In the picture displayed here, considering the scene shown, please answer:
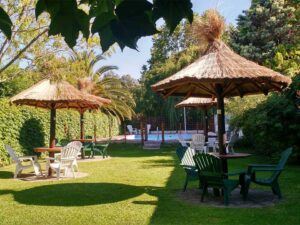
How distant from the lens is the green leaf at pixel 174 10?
3.50 feet

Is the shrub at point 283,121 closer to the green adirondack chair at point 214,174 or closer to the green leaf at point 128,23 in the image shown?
the green adirondack chair at point 214,174

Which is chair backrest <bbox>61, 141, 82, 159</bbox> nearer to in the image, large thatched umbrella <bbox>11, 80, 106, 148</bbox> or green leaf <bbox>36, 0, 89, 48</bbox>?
large thatched umbrella <bbox>11, 80, 106, 148</bbox>

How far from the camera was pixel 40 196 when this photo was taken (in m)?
8.47

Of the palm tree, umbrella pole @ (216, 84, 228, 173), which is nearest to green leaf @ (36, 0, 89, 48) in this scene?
umbrella pole @ (216, 84, 228, 173)

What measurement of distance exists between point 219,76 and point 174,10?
Result: 6.50m

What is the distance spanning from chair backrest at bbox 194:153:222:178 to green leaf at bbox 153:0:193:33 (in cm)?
604

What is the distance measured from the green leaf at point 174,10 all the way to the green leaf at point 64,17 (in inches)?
9.3

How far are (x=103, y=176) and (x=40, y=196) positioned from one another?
3.26m

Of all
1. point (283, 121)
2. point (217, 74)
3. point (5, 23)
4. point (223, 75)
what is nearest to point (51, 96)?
point (217, 74)

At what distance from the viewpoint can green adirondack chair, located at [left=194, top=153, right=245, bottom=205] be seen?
700 cm

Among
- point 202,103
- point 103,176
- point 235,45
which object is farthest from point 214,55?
point 235,45

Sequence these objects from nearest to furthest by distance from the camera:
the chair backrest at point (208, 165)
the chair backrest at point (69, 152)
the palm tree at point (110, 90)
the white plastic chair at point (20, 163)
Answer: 1. the chair backrest at point (208, 165)
2. the chair backrest at point (69, 152)
3. the white plastic chair at point (20, 163)
4. the palm tree at point (110, 90)

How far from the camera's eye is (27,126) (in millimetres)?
17000

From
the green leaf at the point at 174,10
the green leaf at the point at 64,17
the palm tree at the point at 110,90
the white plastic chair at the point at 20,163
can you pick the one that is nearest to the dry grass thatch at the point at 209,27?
the white plastic chair at the point at 20,163
